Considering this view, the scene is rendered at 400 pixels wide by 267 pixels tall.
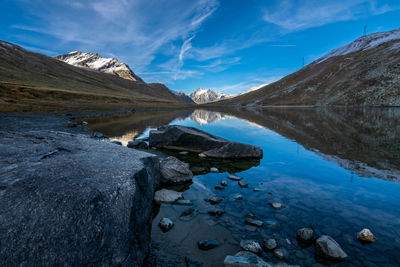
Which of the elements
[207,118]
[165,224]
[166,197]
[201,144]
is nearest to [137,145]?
[201,144]

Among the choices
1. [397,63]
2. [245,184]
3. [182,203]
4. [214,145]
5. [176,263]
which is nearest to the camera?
[176,263]

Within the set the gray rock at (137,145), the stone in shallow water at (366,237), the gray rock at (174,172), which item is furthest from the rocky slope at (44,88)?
the stone in shallow water at (366,237)

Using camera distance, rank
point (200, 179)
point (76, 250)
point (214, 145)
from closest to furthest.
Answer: point (76, 250) → point (200, 179) → point (214, 145)

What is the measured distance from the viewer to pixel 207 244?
5.34 meters

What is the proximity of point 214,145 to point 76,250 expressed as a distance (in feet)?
40.1

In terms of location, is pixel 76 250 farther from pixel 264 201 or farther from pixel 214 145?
pixel 214 145

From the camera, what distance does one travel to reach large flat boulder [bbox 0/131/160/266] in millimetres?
3336

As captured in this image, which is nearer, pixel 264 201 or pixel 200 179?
pixel 264 201

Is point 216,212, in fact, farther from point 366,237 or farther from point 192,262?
point 366,237

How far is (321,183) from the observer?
962cm

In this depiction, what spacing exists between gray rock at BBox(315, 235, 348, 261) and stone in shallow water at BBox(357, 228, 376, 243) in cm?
105

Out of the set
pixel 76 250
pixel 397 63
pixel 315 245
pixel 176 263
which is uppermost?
pixel 397 63

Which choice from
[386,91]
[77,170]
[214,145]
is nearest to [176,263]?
[77,170]

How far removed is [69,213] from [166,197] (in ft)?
14.9
